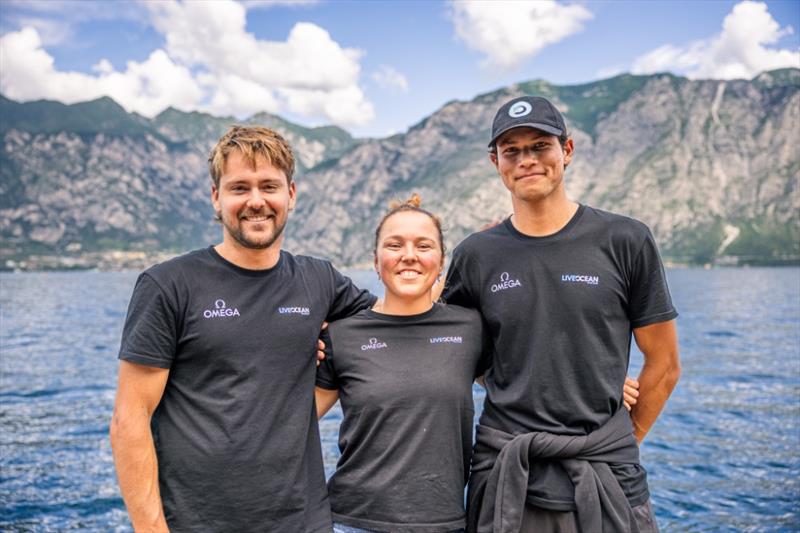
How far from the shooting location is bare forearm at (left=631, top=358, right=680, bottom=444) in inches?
198

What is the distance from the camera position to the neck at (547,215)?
15.6 ft

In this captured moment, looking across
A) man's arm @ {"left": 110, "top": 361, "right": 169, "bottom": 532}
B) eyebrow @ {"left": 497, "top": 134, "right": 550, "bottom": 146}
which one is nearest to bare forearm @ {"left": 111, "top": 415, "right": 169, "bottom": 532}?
man's arm @ {"left": 110, "top": 361, "right": 169, "bottom": 532}

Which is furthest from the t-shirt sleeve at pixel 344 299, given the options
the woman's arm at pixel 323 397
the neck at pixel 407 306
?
the woman's arm at pixel 323 397

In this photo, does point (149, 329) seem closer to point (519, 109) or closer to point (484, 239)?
point (484, 239)

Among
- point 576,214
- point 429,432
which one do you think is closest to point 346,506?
point 429,432

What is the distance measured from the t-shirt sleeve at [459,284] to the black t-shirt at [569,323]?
0.35 m

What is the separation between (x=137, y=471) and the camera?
4.10m

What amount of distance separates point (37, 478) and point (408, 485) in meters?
16.4

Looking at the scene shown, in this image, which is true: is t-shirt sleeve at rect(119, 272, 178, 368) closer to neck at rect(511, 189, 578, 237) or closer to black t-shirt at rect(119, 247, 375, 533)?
black t-shirt at rect(119, 247, 375, 533)

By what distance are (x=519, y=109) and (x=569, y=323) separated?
1786 mm

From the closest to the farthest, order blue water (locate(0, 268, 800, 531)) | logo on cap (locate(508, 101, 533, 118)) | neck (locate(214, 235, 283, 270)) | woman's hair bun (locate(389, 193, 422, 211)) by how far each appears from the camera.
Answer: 1. neck (locate(214, 235, 283, 270))
2. logo on cap (locate(508, 101, 533, 118))
3. woman's hair bun (locate(389, 193, 422, 211))
4. blue water (locate(0, 268, 800, 531))

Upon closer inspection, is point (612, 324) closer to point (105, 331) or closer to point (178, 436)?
point (178, 436)

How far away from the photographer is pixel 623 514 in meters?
4.28

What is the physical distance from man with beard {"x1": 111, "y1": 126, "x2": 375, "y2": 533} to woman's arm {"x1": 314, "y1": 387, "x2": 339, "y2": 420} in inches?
10.5
